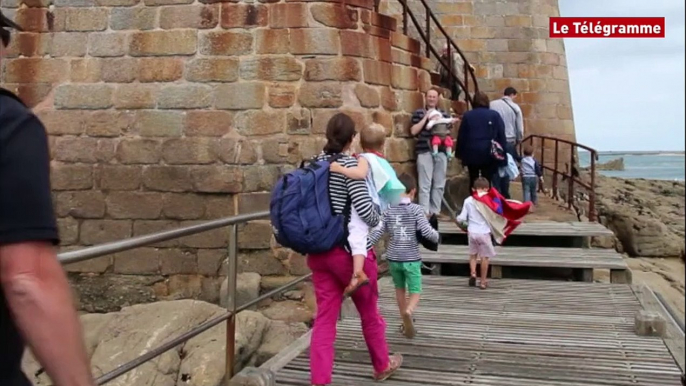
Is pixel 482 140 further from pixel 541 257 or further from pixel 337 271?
pixel 337 271

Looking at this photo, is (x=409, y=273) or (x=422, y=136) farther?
(x=422, y=136)

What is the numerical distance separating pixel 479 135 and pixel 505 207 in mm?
2256

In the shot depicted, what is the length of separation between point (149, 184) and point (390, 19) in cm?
317

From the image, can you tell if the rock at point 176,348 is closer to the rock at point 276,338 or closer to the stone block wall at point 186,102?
the rock at point 276,338

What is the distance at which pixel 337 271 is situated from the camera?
3.85 m

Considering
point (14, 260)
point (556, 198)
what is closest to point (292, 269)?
point (14, 260)

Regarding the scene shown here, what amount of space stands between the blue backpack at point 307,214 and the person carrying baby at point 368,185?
7 centimetres

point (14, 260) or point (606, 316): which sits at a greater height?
point (14, 260)

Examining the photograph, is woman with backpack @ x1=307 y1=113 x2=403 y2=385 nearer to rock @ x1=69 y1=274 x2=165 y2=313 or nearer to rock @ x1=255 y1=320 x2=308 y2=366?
rock @ x1=255 y1=320 x2=308 y2=366

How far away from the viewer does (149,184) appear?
755 centimetres

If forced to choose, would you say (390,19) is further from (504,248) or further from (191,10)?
(504,248)

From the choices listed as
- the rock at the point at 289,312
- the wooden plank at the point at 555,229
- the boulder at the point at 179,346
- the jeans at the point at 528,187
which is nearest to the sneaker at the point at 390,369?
the boulder at the point at 179,346

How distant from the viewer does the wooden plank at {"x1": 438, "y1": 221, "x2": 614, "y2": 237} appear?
8.76 meters

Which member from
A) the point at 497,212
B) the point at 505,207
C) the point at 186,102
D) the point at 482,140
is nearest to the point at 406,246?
the point at 497,212
